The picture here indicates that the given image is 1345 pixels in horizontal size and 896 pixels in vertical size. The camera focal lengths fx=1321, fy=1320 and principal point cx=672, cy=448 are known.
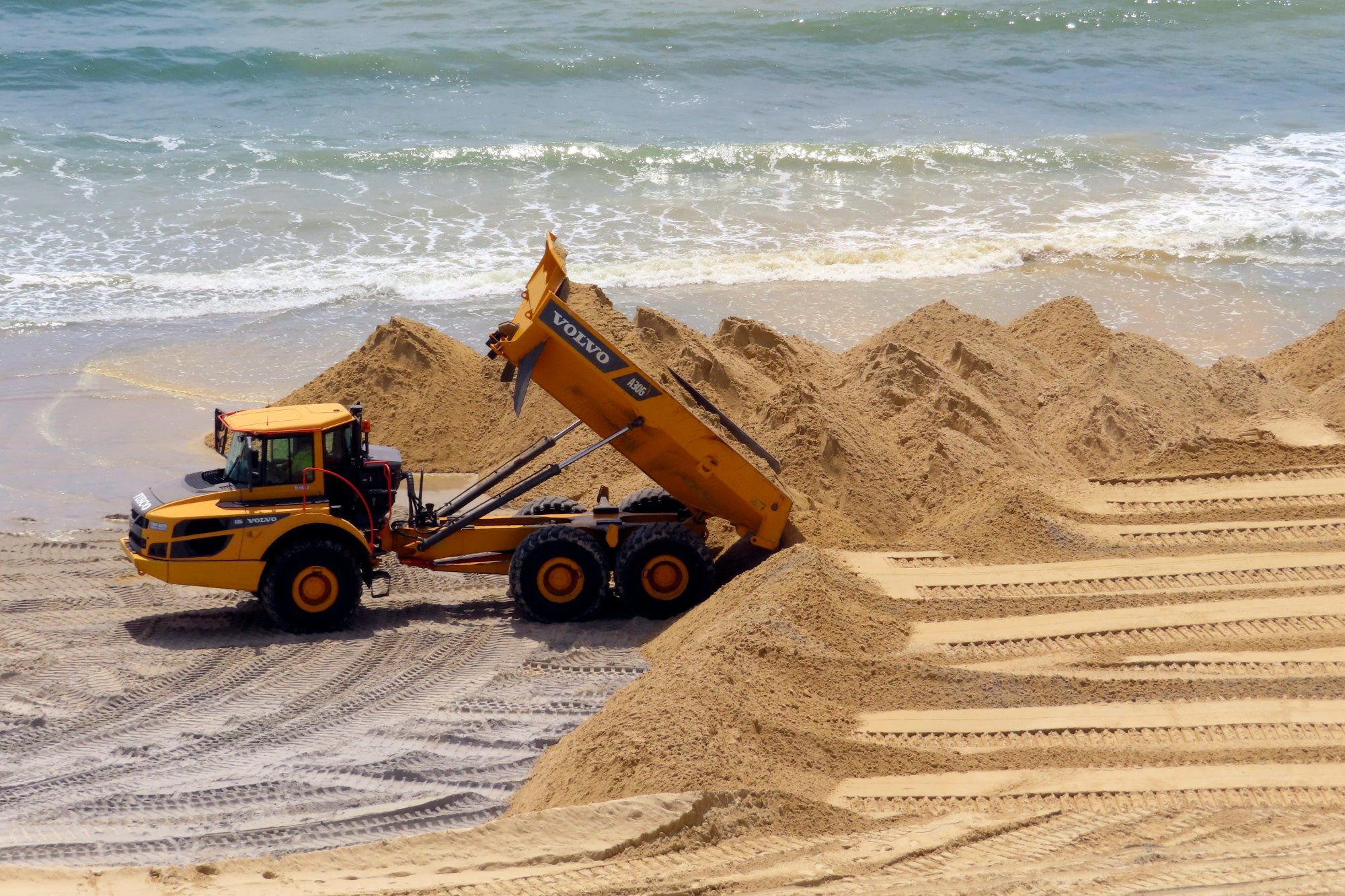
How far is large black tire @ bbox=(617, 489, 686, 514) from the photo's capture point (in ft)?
32.0

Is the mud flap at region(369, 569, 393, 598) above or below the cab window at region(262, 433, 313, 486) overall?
below

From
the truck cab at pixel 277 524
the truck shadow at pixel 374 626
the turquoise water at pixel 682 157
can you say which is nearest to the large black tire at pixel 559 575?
the truck shadow at pixel 374 626

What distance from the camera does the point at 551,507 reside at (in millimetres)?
9930

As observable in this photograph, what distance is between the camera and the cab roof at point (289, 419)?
889 cm

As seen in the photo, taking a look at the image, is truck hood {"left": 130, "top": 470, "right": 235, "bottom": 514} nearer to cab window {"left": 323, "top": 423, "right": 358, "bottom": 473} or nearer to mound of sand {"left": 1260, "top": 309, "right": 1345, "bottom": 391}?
cab window {"left": 323, "top": 423, "right": 358, "bottom": 473}

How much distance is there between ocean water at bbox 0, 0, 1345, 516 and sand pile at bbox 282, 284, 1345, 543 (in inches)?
106

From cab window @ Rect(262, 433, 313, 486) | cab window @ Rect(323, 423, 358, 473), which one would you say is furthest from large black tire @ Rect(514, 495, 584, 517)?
cab window @ Rect(262, 433, 313, 486)

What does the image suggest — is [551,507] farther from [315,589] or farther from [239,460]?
[239,460]

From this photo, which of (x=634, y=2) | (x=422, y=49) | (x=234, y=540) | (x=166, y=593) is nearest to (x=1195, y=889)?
(x=234, y=540)

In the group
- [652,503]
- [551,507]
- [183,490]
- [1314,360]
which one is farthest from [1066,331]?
[183,490]

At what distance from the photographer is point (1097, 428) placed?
1129 cm

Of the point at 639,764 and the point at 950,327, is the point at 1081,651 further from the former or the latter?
the point at 950,327

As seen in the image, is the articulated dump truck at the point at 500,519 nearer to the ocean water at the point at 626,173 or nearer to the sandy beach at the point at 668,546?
the sandy beach at the point at 668,546

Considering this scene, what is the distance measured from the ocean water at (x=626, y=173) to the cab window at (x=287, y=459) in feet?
11.7
